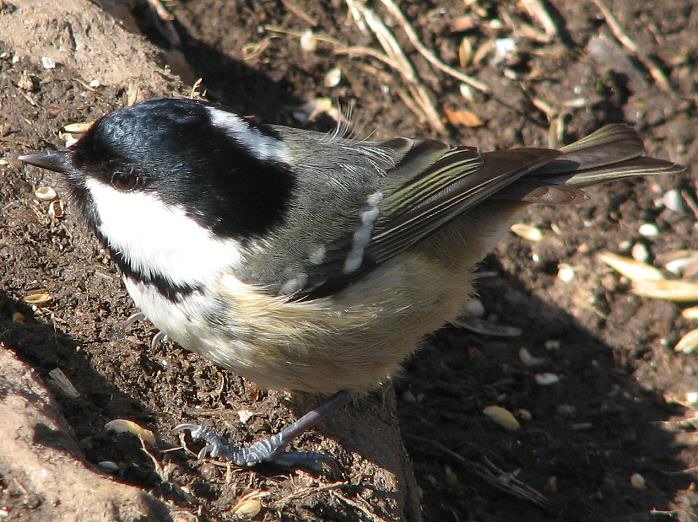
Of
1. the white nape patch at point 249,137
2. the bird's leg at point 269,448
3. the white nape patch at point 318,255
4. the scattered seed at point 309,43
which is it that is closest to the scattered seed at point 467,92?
the scattered seed at point 309,43

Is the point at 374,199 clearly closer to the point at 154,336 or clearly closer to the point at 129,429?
the point at 154,336

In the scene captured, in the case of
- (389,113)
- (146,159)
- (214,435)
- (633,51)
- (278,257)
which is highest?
(146,159)

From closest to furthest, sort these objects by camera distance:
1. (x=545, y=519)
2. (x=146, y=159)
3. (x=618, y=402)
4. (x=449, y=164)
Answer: (x=146, y=159), (x=449, y=164), (x=545, y=519), (x=618, y=402)

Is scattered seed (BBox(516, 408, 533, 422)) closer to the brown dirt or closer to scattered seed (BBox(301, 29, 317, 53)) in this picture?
the brown dirt

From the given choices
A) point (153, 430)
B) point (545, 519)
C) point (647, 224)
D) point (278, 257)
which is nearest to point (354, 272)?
point (278, 257)

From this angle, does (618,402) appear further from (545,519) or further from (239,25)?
(239,25)

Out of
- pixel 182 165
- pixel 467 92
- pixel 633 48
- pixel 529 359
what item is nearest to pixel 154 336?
pixel 182 165

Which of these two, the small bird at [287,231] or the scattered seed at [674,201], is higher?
the small bird at [287,231]

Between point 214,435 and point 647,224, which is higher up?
point 214,435

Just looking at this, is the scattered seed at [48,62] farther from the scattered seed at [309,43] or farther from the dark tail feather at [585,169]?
the dark tail feather at [585,169]
